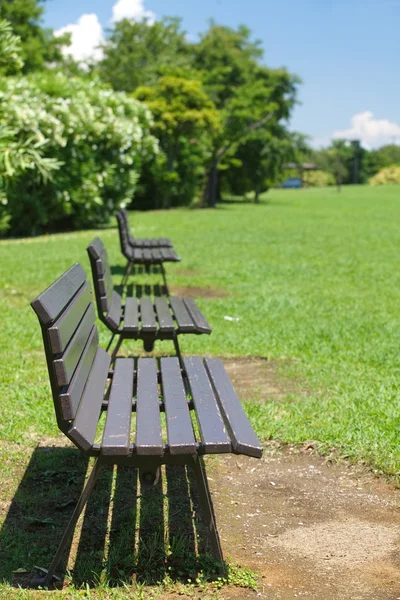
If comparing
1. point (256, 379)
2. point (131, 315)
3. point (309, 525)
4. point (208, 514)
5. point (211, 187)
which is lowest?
point (309, 525)

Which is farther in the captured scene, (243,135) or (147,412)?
(243,135)

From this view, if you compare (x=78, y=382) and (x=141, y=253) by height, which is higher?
(x=141, y=253)

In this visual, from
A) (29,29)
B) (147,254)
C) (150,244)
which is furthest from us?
(29,29)

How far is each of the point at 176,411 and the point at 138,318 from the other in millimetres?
2131

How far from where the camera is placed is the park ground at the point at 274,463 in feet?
8.95

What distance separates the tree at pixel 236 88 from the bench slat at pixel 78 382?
89.6 ft

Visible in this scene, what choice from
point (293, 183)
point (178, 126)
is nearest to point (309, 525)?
point (178, 126)

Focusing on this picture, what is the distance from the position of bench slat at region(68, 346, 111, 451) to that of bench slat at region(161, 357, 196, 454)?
10.9 inches

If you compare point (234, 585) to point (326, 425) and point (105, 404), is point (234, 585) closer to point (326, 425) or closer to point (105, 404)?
point (105, 404)

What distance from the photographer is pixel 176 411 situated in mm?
2965

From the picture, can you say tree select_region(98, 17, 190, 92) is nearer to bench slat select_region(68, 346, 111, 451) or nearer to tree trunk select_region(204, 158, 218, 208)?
tree trunk select_region(204, 158, 218, 208)

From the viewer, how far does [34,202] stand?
1587cm

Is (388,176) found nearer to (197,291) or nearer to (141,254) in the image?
(197,291)

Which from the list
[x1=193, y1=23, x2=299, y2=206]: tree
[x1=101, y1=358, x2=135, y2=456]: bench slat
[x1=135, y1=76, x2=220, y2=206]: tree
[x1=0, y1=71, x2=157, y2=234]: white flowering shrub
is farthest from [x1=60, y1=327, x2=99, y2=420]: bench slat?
[x1=193, y1=23, x2=299, y2=206]: tree
